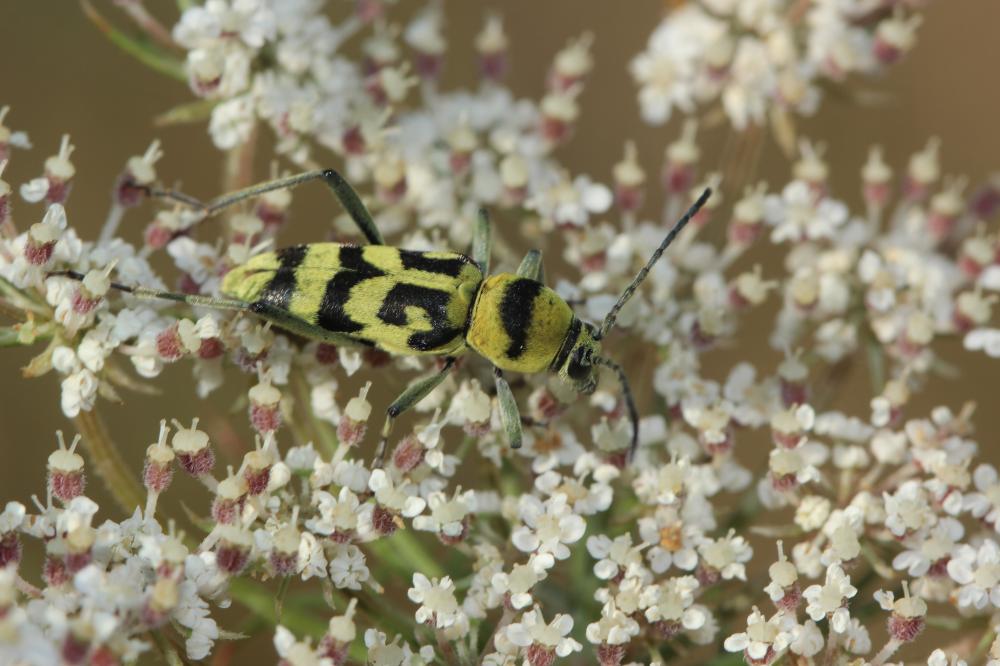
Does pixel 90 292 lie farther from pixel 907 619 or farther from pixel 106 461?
pixel 907 619

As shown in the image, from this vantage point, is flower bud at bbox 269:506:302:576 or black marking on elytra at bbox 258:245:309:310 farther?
black marking on elytra at bbox 258:245:309:310

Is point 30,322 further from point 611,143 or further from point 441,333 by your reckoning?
point 611,143

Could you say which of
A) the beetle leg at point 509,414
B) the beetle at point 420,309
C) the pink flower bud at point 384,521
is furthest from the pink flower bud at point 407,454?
the beetle leg at point 509,414

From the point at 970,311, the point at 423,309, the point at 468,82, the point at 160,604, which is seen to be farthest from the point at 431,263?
the point at 468,82

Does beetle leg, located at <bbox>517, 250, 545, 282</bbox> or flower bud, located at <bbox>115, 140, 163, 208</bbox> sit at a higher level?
beetle leg, located at <bbox>517, 250, 545, 282</bbox>

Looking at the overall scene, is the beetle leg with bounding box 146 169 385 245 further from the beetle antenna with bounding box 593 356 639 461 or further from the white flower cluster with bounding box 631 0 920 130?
the white flower cluster with bounding box 631 0 920 130

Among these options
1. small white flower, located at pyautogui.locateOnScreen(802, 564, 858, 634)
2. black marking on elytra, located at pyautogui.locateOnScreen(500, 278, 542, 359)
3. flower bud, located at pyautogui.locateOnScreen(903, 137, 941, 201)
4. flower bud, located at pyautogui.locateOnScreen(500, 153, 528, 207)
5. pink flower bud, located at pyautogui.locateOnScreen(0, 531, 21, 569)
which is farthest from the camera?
flower bud, located at pyautogui.locateOnScreen(903, 137, 941, 201)

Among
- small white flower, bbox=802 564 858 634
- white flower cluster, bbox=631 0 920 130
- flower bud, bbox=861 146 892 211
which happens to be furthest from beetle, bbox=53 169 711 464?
flower bud, bbox=861 146 892 211

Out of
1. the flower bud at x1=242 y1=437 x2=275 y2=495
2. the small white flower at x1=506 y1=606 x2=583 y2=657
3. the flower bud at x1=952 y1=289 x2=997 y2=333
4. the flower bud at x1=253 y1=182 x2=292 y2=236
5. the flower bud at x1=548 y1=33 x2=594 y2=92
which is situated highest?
the flower bud at x1=548 y1=33 x2=594 y2=92
